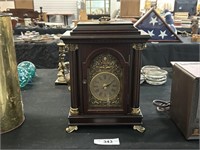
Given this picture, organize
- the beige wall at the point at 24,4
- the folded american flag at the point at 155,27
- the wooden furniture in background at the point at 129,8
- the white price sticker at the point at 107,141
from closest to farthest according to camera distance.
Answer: the white price sticker at the point at 107,141
the folded american flag at the point at 155,27
the wooden furniture in background at the point at 129,8
the beige wall at the point at 24,4

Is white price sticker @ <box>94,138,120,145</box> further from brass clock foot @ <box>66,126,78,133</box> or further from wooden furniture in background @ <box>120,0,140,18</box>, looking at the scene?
wooden furniture in background @ <box>120,0,140,18</box>

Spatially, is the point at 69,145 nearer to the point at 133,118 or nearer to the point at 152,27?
the point at 133,118

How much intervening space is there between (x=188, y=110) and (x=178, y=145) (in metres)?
0.10

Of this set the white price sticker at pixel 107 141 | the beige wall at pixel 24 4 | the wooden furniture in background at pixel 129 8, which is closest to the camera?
the white price sticker at pixel 107 141

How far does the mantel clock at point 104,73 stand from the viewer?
0.62 metres

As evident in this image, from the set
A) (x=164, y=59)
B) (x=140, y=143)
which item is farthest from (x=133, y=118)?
(x=164, y=59)

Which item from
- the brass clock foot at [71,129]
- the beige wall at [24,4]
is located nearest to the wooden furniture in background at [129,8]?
the beige wall at [24,4]

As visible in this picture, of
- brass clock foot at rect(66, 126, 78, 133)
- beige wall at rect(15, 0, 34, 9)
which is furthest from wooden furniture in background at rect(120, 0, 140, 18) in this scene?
brass clock foot at rect(66, 126, 78, 133)

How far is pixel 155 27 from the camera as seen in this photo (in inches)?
65.0

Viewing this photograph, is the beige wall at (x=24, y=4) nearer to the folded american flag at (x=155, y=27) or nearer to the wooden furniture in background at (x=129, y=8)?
the wooden furniture in background at (x=129, y=8)

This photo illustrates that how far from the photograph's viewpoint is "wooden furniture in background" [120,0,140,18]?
9.34 feet

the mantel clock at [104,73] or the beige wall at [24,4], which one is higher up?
the beige wall at [24,4]

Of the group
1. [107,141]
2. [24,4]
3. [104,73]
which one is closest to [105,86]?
[104,73]

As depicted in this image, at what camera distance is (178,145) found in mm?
605
